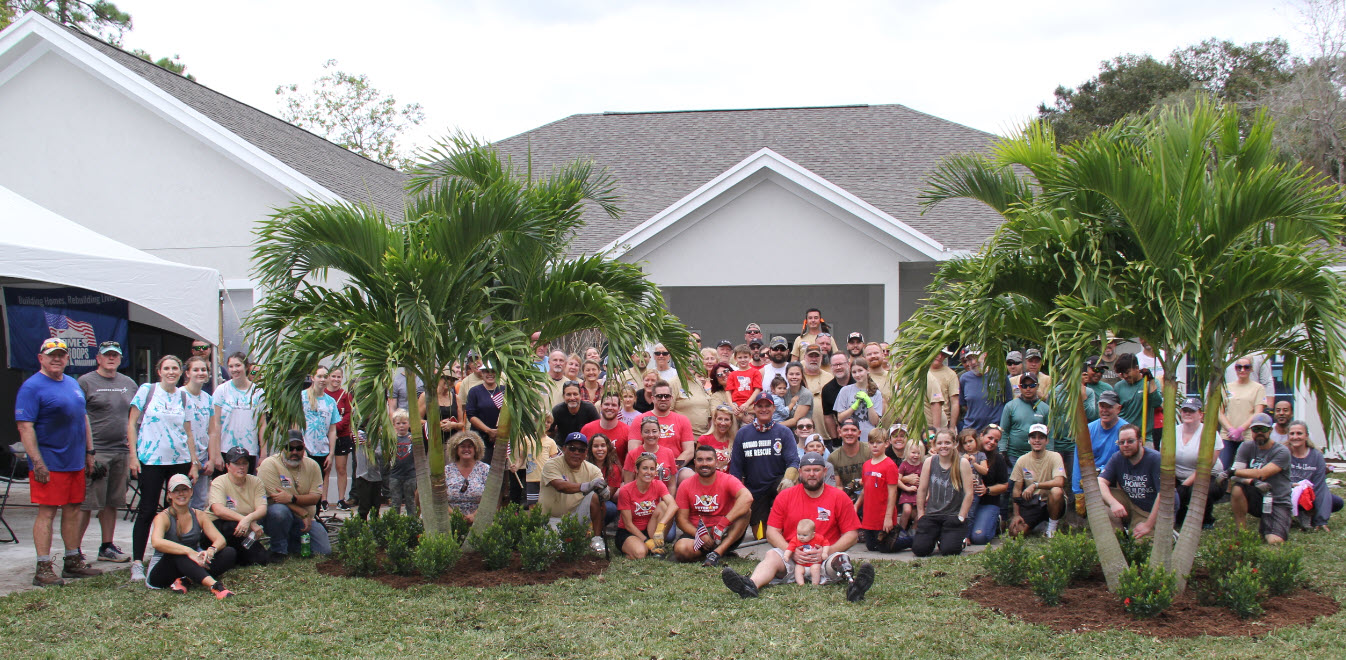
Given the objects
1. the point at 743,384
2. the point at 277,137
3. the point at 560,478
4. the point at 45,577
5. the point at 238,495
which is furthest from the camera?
the point at 277,137

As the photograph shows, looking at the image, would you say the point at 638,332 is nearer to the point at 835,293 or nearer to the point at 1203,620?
the point at 1203,620

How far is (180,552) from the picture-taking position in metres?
7.50

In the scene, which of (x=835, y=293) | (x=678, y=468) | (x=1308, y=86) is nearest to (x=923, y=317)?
(x=678, y=468)

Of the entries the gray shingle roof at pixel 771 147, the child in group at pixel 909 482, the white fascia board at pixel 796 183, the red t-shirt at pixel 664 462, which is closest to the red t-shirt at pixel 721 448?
the red t-shirt at pixel 664 462

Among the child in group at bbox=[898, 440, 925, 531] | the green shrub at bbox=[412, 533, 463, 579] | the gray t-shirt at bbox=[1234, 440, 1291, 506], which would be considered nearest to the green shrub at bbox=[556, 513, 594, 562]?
the green shrub at bbox=[412, 533, 463, 579]

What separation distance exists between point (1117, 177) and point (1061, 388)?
54.9 inches

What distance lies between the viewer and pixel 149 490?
824 centimetres

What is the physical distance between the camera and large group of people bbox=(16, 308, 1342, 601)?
310 inches

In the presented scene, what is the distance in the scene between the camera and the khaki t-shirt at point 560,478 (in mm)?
9227

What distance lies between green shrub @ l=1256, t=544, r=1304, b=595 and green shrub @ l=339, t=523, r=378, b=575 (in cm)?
647

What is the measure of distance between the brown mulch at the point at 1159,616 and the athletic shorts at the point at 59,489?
273 inches

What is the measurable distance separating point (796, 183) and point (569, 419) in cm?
681

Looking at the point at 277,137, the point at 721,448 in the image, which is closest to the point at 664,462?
the point at 721,448

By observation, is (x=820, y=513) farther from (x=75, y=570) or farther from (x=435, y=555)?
(x=75, y=570)
